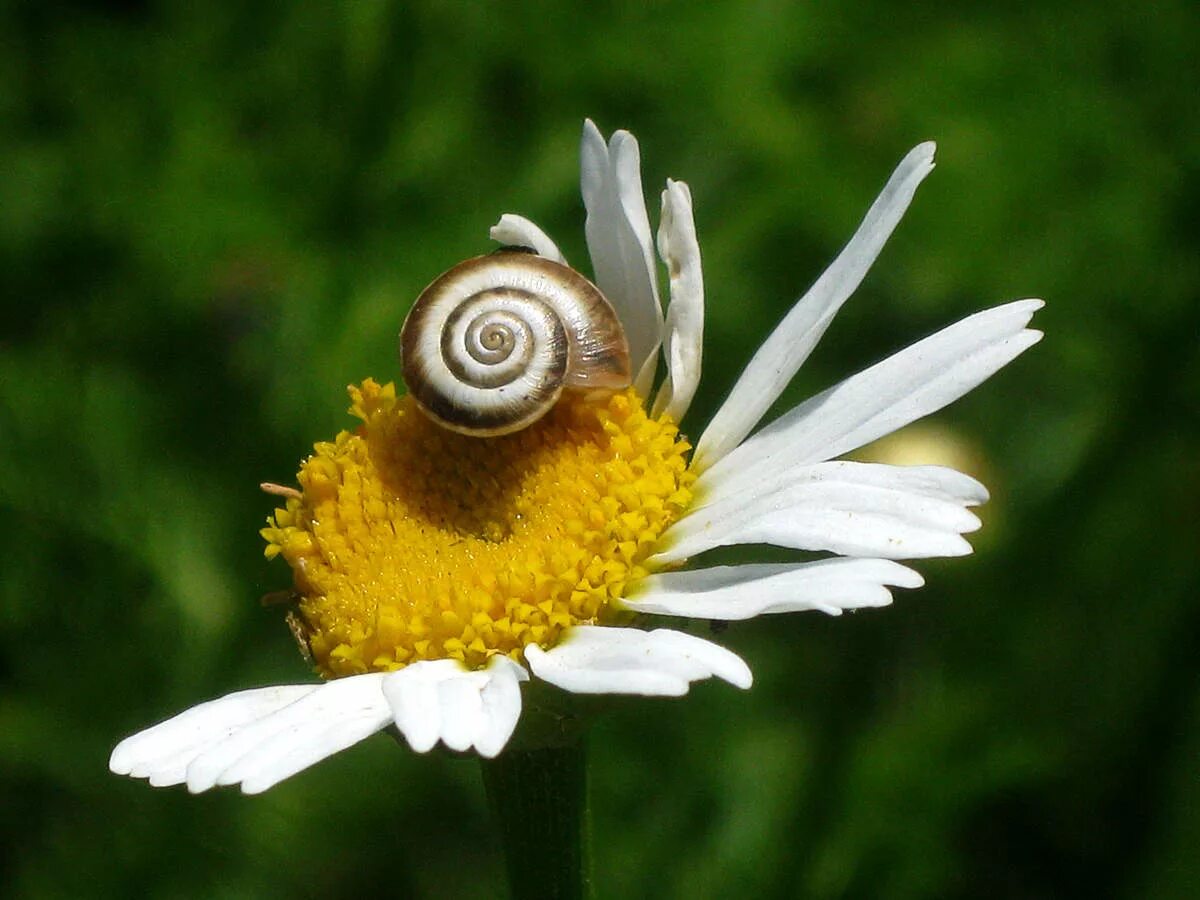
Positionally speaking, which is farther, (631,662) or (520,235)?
(520,235)

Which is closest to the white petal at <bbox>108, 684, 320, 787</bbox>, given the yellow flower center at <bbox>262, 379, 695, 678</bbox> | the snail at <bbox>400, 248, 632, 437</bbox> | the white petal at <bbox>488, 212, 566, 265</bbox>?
the yellow flower center at <bbox>262, 379, 695, 678</bbox>

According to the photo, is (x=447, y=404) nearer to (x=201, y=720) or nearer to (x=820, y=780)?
(x=201, y=720)

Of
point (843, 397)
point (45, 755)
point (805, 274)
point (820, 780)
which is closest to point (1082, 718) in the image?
point (820, 780)

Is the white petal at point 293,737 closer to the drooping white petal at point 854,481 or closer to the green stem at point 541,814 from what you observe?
the green stem at point 541,814

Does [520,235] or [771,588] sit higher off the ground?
[520,235]

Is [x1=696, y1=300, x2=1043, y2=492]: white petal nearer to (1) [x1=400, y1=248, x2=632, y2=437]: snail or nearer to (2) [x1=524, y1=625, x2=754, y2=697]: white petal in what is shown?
(1) [x1=400, y1=248, x2=632, y2=437]: snail

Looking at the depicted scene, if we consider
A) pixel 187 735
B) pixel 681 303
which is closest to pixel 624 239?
pixel 681 303

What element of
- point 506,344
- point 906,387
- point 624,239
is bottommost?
point 906,387

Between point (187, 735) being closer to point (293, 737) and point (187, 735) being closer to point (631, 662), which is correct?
point (293, 737)
